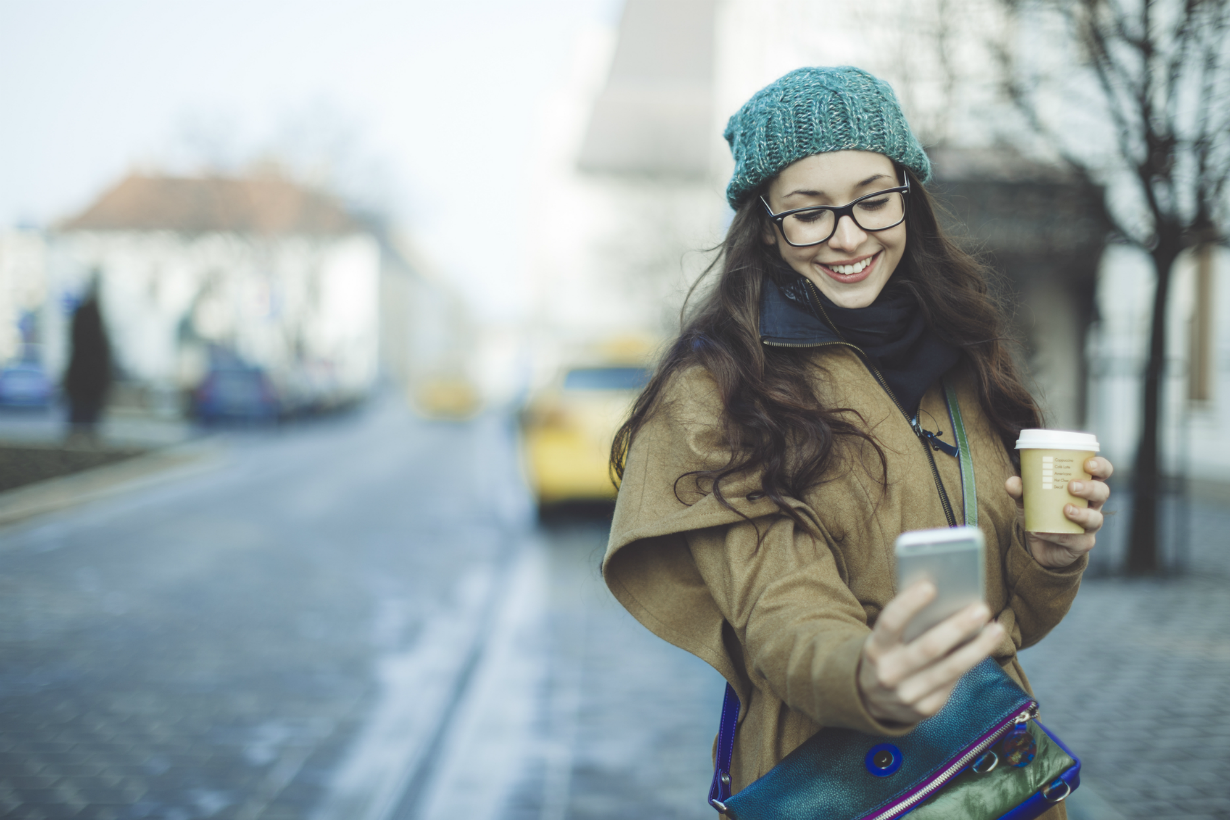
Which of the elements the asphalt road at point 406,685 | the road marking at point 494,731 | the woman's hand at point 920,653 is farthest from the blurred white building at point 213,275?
the woman's hand at point 920,653

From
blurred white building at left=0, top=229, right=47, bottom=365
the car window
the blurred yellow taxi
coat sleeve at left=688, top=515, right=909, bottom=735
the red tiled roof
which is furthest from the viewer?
the red tiled roof

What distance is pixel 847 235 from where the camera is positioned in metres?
1.54

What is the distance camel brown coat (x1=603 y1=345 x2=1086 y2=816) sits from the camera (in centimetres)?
136

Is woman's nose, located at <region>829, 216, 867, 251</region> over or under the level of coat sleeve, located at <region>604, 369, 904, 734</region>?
over

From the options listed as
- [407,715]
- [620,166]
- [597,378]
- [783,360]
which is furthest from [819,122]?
[620,166]

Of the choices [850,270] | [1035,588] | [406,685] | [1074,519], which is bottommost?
[406,685]

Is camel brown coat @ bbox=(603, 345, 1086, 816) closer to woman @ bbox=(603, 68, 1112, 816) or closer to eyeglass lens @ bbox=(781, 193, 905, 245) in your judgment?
woman @ bbox=(603, 68, 1112, 816)

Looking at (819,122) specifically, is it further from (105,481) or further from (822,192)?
(105,481)

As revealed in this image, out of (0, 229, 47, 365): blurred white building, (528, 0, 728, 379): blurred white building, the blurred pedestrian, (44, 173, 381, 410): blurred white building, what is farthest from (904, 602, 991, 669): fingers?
(0, 229, 47, 365): blurred white building

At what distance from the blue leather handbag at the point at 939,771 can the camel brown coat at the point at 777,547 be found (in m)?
0.05

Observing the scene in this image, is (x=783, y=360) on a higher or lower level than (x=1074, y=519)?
higher

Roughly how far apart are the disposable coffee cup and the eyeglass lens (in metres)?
0.40

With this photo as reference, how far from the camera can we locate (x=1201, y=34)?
6113mm

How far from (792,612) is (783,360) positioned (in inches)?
17.1
